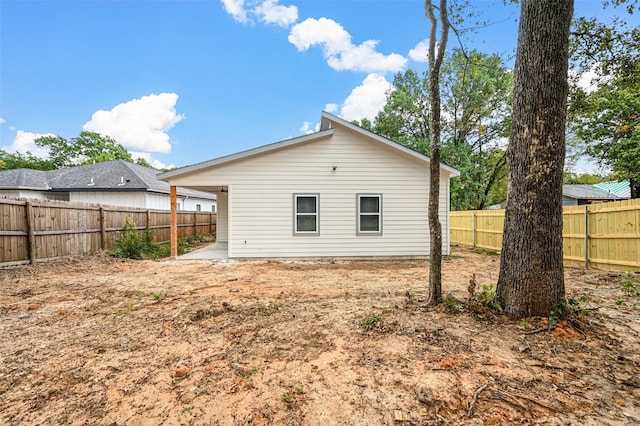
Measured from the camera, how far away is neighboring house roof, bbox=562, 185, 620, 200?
2391cm

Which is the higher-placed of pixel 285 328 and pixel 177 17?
pixel 177 17

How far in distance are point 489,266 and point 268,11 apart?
12159mm

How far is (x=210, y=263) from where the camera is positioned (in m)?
8.31

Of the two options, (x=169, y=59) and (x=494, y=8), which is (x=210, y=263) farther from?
(x=169, y=59)

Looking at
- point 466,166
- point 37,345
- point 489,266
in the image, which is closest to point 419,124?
point 466,166

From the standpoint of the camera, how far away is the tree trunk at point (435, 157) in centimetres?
385

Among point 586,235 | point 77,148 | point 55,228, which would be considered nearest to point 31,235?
point 55,228

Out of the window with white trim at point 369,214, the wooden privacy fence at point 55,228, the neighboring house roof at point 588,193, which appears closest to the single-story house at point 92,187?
the wooden privacy fence at point 55,228

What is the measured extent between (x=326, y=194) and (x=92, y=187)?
15.3 m

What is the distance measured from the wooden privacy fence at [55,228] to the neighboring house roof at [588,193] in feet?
106

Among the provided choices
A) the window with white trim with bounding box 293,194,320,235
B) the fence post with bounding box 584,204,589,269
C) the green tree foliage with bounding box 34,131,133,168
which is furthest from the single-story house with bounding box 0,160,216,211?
the green tree foliage with bounding box 34,131,133,168

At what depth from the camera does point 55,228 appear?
7.61 meters

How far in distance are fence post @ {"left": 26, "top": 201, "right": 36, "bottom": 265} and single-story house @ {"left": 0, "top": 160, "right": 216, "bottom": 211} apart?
9.76 m

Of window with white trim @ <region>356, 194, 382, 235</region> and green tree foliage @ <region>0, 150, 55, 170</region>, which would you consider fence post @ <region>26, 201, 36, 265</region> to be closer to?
window with white trim @ <region>356, 194, 382, 235</region>
